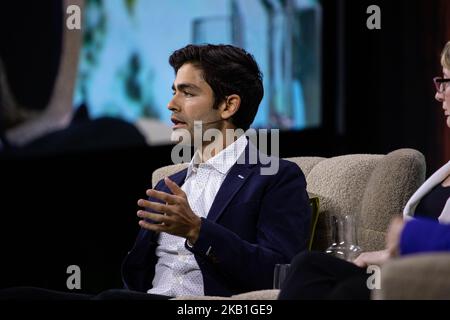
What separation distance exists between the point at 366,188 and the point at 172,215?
0.79 meters

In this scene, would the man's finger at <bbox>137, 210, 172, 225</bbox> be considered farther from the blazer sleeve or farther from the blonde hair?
the blonde hair

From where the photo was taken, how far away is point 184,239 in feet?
9.30

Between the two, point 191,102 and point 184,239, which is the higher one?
point 191,102

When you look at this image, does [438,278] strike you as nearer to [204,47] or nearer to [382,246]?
[382,246]

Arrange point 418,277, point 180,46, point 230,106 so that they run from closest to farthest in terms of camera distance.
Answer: point 418,277, point 230,106, point 180,46

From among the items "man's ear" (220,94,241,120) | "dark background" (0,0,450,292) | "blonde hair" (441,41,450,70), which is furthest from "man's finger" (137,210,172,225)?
"dark background" (0,0,450,292)

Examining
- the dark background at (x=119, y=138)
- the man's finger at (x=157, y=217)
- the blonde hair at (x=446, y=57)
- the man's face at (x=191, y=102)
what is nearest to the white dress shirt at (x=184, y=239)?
the man's face at (x=191, y=102)

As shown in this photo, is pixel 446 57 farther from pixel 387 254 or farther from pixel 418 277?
pixel 418 277

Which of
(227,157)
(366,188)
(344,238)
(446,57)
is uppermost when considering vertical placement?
(446,57)

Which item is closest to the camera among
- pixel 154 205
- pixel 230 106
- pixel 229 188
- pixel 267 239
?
pixel 154 205

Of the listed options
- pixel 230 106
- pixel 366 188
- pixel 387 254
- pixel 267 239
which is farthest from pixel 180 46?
pixel 387 254

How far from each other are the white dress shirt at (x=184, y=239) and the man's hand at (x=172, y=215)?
0.20 meters

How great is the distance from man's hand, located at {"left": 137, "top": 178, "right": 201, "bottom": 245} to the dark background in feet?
6.36
